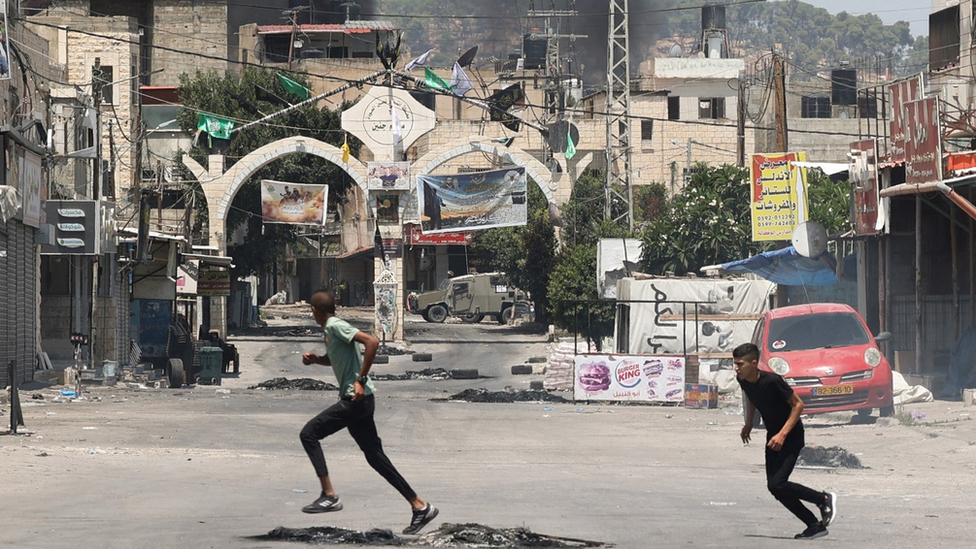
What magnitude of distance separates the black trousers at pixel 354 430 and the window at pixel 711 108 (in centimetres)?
8950

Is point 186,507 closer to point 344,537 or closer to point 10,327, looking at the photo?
point 344,537

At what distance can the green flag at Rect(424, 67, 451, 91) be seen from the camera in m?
55.6

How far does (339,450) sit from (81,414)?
706 centimetres

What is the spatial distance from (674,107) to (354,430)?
89.2 m

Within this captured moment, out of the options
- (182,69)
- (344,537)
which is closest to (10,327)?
(344,537)

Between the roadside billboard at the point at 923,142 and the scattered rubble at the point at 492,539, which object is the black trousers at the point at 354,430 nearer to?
the scattered rubble at the point at 492,539

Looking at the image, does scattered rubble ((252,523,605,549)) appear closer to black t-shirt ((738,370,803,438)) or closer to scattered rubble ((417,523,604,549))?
scattered rubble ((417,523,604,549))

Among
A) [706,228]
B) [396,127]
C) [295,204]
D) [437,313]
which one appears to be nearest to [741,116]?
[706,228]

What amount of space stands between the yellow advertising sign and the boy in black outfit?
20178mm

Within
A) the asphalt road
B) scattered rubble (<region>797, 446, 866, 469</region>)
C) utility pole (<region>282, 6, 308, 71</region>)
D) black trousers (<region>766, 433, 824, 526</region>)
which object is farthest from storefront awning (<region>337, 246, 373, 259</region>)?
black trousers (<region>766, 433, 824, 526</region>)

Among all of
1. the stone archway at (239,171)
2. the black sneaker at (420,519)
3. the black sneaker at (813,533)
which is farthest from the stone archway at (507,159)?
the black sneaker at (420,519)

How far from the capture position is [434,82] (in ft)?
188

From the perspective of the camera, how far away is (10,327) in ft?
93.7

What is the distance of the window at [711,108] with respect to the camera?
97.6m
